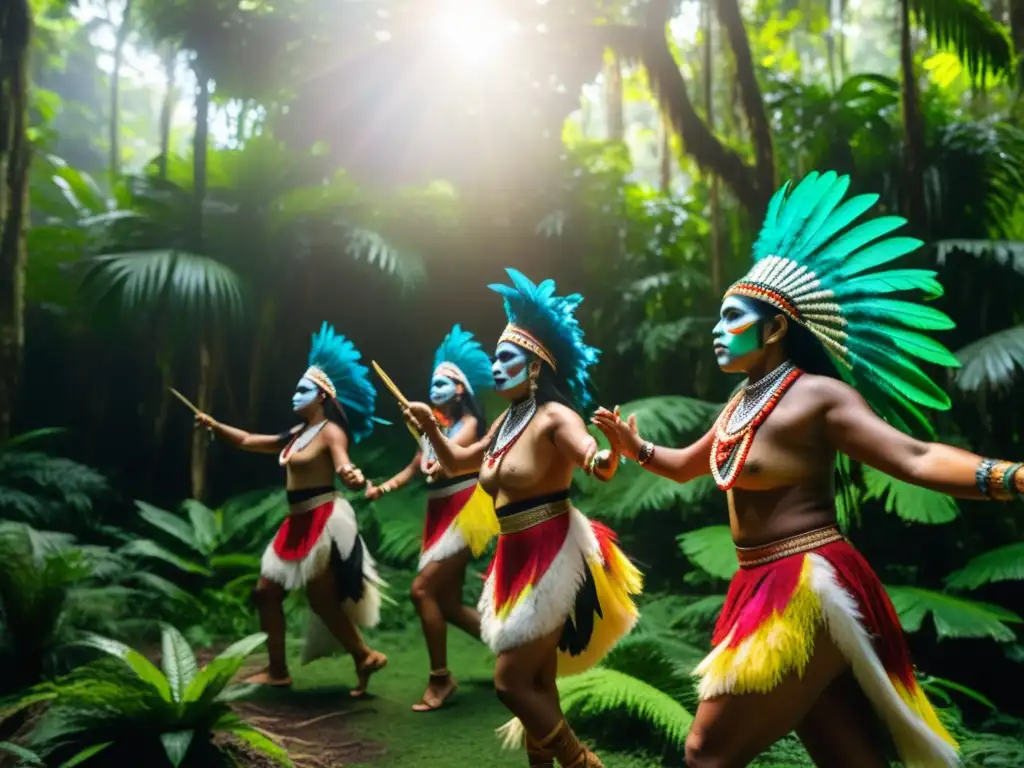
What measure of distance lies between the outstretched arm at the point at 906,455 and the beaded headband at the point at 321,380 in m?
2.84

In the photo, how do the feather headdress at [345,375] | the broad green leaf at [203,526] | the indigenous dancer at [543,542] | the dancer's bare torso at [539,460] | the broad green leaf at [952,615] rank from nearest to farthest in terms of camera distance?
the indigenous dancer at [543,542]
the dancer's bare torso at [539,460]
the broad green leaf at [952,615]
the feather headdress at [345,375]
the broad green leaf at [203,526]

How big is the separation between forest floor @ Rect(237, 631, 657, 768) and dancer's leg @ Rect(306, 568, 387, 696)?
160mm

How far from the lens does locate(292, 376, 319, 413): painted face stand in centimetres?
421

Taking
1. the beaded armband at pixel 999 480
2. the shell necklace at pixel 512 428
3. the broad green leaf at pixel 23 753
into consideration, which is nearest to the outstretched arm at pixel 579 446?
the shell necklace at pixel 512 428

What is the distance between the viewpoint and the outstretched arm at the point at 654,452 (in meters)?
2.37

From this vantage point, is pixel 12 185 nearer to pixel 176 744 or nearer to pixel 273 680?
pixel 273 680

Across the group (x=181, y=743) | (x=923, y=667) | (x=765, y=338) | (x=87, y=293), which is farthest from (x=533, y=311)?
(x=87, y=293)

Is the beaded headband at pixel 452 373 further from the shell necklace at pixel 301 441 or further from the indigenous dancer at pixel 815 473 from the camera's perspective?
the indigenous dancer at pixel 815 473

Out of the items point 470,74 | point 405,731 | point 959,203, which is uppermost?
point 470,74

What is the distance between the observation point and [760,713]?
1897 mm

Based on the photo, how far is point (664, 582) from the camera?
6086 mm

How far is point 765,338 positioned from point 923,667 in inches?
122

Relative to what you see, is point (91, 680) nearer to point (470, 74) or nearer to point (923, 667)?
point (923, 667)

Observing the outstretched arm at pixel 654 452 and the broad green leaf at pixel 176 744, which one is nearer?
the outstretched arm at pixel 654 452
